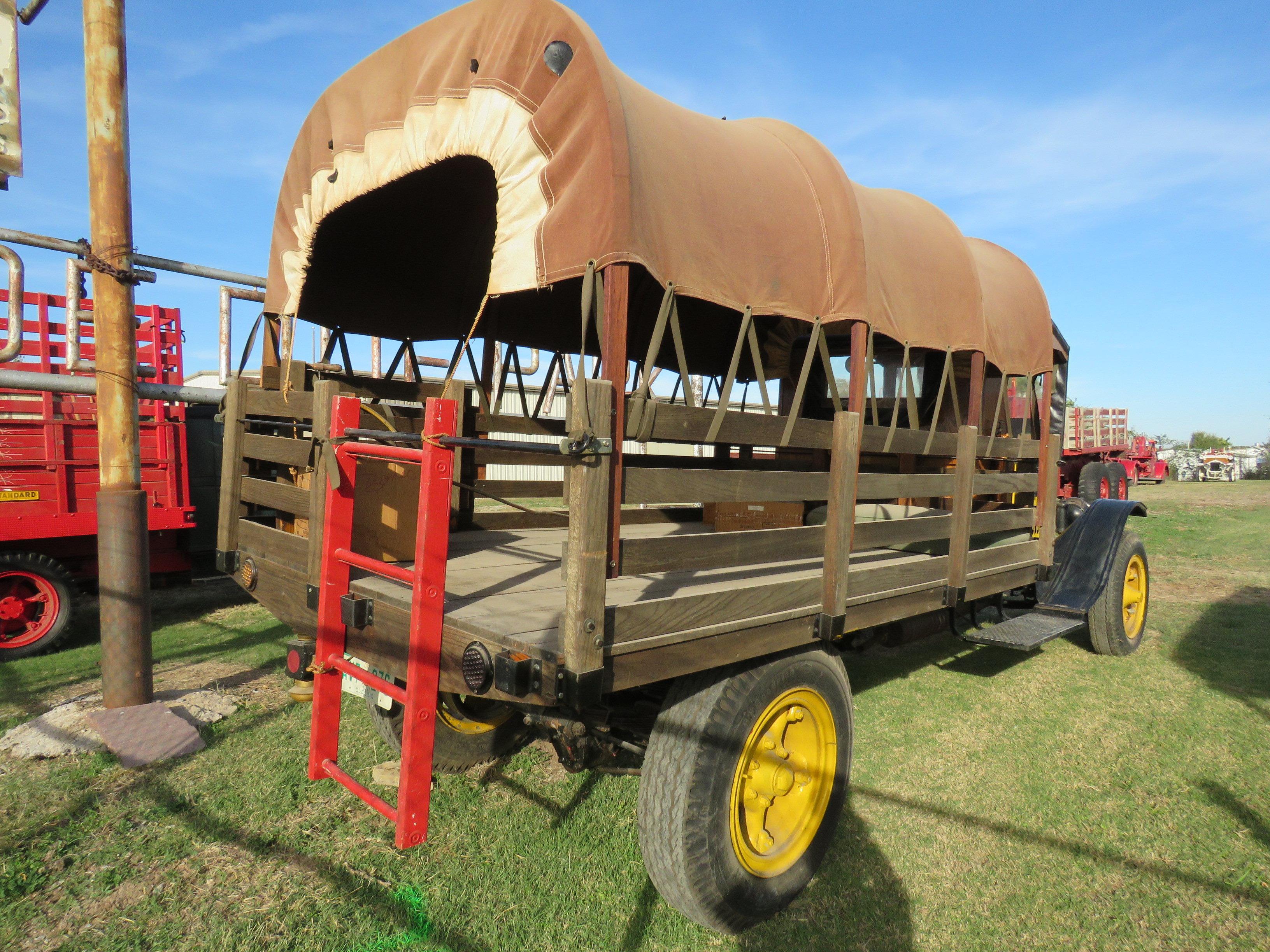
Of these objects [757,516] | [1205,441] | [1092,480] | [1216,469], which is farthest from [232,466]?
[1205,441]

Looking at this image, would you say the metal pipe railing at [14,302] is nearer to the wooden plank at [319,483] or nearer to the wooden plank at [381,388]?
the wooden plank at [381,388]

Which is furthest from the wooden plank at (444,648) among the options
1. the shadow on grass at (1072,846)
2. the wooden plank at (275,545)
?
the shadow on grass at (1072,846)

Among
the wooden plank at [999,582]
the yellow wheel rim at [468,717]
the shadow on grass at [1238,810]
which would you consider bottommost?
the shadow on grass at [1238,810]

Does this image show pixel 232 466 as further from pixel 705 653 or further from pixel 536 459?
pixel 705 653

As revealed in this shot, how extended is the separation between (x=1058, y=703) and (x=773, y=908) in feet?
10.6

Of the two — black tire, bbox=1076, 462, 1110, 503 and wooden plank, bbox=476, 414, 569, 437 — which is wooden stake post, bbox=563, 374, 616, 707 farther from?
black tire, bbox=1076, 462, 1110, 503

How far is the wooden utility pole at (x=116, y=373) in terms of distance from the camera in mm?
4031

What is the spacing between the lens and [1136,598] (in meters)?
6.27

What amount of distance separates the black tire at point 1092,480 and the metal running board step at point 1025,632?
1413cm

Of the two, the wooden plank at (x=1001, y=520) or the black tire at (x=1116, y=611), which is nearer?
the wooden plank at (x=1001, y=520)

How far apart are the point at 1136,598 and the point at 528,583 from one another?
19.1ft

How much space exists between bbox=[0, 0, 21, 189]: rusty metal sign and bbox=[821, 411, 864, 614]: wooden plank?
428 cm

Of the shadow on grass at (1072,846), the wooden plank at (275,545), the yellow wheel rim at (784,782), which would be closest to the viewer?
the yellow wheel rim at (784,782)

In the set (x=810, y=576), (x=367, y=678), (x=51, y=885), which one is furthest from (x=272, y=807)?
(x=810, y=576)
